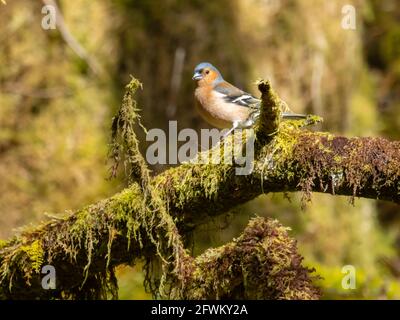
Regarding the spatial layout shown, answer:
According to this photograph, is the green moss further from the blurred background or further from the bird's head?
the bird's head

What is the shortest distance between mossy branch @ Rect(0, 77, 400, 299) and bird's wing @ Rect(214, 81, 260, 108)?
152 centimetres

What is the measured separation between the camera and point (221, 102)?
5.36 meters

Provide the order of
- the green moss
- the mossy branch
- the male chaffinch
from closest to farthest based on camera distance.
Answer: the mossy branch, the green moss, the male chaffinch

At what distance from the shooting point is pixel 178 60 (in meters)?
7.37

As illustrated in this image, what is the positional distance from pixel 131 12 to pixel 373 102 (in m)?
4.14

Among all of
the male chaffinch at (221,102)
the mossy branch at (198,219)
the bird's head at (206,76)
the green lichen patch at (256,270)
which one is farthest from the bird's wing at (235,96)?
the green lichen patch at (256,270)

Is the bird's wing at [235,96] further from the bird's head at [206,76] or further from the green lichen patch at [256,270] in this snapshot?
the green lichen patch at [256,270]

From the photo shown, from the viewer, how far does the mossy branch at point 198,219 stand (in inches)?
123

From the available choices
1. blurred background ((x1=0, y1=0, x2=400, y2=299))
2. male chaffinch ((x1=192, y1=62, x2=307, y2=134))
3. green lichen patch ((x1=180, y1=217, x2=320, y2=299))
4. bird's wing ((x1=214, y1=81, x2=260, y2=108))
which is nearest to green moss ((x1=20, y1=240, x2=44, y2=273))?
green lichen patch ((x1=180, y1=217, x2=320, y2=299))

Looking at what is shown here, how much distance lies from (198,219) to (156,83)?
13.4ft

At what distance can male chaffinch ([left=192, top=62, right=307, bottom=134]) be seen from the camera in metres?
5.03

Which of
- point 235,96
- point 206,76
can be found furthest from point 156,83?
point 235,96

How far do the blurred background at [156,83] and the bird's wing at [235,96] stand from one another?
0.97 meters

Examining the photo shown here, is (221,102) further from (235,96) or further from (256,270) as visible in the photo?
(256,270)
